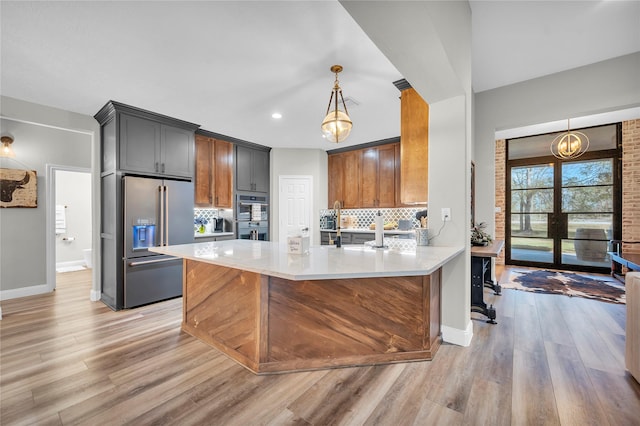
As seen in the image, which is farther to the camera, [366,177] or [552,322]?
[366,177]

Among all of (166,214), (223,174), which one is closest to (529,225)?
(223,174)

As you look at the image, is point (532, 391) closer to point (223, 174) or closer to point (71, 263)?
point (223, 174)

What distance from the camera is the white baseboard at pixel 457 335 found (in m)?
2.36

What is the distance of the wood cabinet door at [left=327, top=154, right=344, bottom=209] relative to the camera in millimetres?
5883

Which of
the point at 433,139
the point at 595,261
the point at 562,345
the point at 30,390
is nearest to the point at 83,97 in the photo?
the point at 30,390

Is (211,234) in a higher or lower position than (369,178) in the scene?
lower

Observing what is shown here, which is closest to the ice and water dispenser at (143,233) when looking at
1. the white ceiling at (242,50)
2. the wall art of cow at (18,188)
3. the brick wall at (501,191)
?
the white ceiling at (242,50)

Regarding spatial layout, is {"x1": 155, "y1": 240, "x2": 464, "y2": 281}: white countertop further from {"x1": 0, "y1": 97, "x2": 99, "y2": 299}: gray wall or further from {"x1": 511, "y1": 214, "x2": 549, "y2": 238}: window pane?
{"x1": 511, "y1": 214, "x2": 549, "y2": 238}: window pane

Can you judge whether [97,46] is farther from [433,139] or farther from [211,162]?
[433,139]

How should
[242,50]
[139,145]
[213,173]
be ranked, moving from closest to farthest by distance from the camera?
1. [242,50]
2. [139,145]
3. [213,173]

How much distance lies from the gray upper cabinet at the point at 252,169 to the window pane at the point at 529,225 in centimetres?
544

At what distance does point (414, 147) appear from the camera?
283 centimetres

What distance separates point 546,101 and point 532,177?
10.3ft

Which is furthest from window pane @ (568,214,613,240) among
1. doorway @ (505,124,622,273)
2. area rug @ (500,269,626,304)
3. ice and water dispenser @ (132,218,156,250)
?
ice and water dispenser @ (132,218,156,250)
